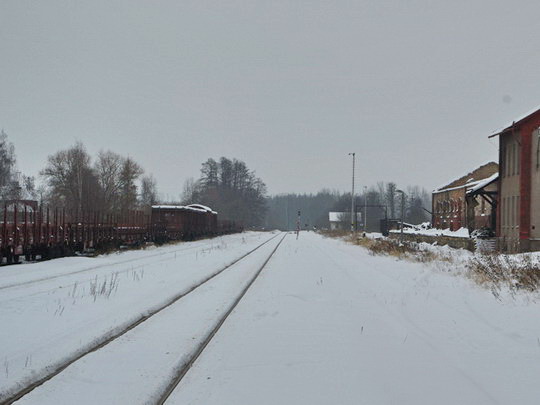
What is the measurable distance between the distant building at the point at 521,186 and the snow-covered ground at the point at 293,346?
53.3ft

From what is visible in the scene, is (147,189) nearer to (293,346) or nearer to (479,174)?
(479,174)

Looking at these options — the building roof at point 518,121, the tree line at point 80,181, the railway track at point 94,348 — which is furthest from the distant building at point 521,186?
the tree line at point 80,181

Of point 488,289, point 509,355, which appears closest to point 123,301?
point 509,355

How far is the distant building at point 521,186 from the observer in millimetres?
25203

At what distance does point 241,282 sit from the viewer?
41.8 ft

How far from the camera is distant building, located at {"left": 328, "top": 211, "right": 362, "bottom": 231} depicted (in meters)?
108

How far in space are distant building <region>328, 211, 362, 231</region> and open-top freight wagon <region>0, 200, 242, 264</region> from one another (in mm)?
62088

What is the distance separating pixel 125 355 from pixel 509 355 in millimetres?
4430

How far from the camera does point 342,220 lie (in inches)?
4382

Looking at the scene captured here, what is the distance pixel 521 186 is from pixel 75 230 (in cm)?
2224

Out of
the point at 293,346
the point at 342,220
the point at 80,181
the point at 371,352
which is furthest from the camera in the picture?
the point at 342,220

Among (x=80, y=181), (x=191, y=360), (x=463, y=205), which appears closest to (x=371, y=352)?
(x=191, y=360)

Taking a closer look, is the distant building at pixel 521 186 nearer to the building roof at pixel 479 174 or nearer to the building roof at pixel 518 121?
the building roof at pixel 518 121

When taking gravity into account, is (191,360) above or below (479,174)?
below
